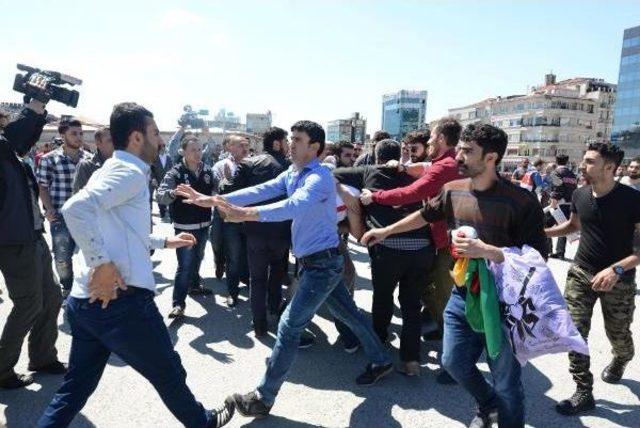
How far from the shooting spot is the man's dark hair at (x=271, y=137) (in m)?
5.01

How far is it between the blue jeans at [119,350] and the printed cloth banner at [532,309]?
187 cm

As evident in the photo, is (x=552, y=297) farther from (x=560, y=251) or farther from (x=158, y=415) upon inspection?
(x=560, y=251)

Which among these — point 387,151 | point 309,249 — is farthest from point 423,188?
point 309,249

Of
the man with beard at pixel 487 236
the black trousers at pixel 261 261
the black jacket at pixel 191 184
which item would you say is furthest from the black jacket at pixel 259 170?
the man with beard at pixel 487 236

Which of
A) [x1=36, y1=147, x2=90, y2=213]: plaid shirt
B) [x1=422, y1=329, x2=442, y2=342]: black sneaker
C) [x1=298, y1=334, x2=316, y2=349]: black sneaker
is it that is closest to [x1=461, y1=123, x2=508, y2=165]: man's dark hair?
[x1=422, y1=329, x2=442, y2=342]: black sneaker

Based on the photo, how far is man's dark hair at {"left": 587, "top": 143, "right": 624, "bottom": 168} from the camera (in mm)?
3383

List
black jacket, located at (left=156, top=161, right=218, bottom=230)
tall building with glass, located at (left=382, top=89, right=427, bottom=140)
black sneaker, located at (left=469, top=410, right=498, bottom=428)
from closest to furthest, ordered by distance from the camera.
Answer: black sneaker, located at (left=469, top=410, right=498, bottom=428)
black jacket, located at (left=156, top=161, right=218, bottom=230)
tall building with glass, located at (left=382, top=89, right=427, bottom=140)

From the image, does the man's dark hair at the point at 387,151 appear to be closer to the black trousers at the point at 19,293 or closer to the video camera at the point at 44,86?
the video camera at the point at 44,86

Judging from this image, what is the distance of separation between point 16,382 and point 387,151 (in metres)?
3.48

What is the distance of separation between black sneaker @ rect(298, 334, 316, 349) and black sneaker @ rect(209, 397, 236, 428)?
143cm

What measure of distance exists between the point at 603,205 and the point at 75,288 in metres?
3.66

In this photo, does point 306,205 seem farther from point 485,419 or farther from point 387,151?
point 485,419

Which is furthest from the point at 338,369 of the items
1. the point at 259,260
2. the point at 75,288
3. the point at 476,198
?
the point at 75,288

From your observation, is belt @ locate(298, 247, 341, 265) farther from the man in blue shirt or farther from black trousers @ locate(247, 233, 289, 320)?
black trousers @ locate(247, 233, 289, 320)
